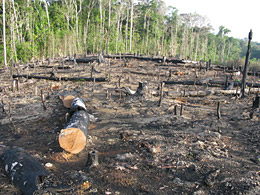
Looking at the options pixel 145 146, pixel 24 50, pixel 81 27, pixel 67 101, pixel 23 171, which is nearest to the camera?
pixel 23 171

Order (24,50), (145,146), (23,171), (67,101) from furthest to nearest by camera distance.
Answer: (24,50)
(67,101)
(145,146)
(23,171)

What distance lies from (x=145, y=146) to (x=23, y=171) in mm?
2054

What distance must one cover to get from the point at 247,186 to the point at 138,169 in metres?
1.50

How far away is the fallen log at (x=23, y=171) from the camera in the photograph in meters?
2.82

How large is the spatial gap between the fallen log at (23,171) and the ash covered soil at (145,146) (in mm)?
106

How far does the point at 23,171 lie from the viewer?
301cm

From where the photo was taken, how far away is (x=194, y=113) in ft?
20.1

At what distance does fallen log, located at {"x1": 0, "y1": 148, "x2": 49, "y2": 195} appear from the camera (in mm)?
2824

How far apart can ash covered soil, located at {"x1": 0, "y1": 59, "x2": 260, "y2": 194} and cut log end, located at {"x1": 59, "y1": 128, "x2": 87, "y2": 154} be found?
5.0 inches

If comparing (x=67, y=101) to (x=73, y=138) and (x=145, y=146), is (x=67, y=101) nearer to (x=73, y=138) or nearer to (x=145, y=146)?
(x=73, y=138)

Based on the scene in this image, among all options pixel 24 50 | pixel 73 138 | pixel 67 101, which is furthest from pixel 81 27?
pixel 73 138

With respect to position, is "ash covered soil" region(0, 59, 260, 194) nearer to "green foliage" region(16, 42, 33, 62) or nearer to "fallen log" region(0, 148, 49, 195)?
"fallen log" region(0, 148, 49, 195)

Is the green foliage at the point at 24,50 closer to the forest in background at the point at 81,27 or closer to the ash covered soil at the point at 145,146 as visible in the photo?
the forest in background at the point at 81,27

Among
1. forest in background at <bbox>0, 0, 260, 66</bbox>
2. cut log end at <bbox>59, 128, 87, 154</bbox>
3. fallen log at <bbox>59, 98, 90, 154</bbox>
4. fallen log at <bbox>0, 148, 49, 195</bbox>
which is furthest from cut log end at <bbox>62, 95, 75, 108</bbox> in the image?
forest in background at <bbox>0, 0, 260, 66</bbox>
